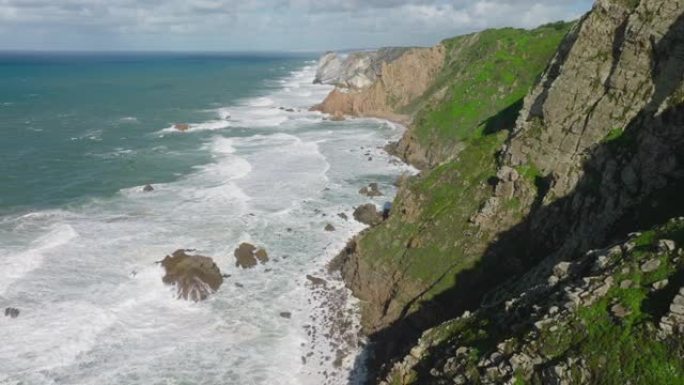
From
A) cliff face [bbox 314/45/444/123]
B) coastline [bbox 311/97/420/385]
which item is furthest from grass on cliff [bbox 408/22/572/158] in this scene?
cliff face [bbox 314/45/444/123]

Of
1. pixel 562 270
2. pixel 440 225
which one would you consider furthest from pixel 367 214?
pixel 562 270

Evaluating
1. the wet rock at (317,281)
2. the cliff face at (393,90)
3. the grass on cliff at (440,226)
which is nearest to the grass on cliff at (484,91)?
the grass on cliff at (440,226)

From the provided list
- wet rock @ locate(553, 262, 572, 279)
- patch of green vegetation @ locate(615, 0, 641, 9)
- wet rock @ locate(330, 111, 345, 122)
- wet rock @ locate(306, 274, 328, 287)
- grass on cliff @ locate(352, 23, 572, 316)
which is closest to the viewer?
wet rock @ locate(553, 262, 572, 279)

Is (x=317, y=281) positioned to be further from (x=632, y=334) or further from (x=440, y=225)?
(x=632, y=334)

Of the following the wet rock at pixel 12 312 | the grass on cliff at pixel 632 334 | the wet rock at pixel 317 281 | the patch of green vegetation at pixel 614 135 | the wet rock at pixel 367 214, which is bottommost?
the wet rock at pixel 12 312

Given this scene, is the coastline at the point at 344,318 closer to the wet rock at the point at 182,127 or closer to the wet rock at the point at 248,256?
the wet rock at the point at 248,256

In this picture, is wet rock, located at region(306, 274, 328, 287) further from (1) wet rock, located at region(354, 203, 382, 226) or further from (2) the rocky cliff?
(1) wet rock, located at region(354, 203, 382, 226)
